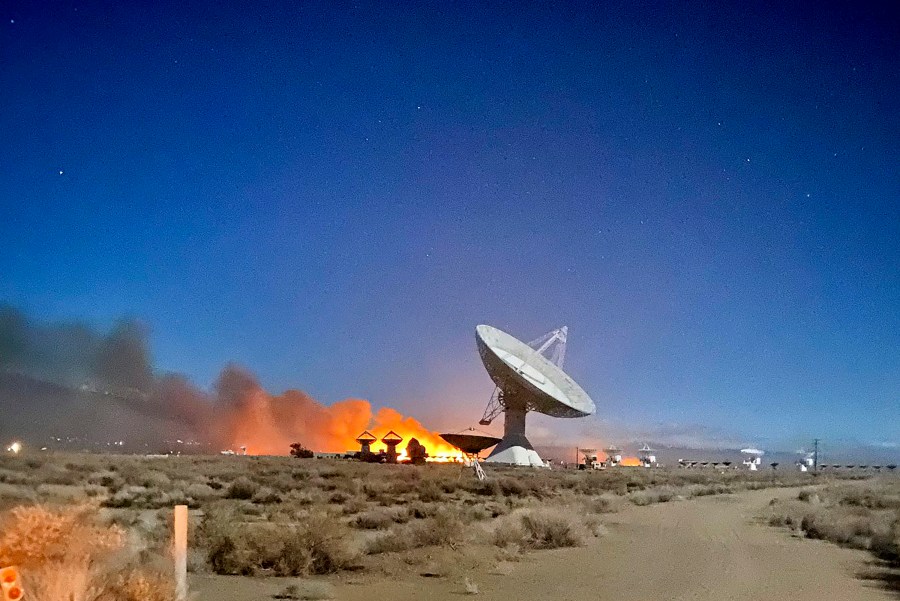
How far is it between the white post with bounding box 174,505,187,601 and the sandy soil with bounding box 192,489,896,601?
133 inches

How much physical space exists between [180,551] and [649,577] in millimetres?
10331

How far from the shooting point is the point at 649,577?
→ 57.0ft

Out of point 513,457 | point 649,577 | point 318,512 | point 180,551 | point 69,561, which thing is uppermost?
point 180,551

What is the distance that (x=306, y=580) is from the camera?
15.8 metres

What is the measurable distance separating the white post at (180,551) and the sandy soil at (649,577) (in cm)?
338

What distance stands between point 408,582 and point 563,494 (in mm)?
26651

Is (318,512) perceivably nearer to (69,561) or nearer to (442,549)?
(442,549)

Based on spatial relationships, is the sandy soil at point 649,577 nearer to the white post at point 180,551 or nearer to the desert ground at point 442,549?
the desert ground at point 442,549

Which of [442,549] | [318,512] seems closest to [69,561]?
[318,512]

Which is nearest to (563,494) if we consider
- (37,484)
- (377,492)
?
(377,492)

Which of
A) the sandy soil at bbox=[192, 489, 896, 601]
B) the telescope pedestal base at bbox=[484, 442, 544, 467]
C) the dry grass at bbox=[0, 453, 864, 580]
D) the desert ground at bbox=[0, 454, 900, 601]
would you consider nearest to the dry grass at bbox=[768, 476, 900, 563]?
the desert ground at bbox=[0, 454, 900, 601]

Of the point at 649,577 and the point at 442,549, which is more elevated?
the point at 442,549

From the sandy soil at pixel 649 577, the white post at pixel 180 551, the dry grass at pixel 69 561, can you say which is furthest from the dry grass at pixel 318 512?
the white post at pixel 180 551

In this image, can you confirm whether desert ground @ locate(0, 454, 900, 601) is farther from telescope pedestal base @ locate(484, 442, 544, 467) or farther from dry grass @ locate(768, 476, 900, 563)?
telescope pedestal base @ locate(484, 442, 544, 467)
